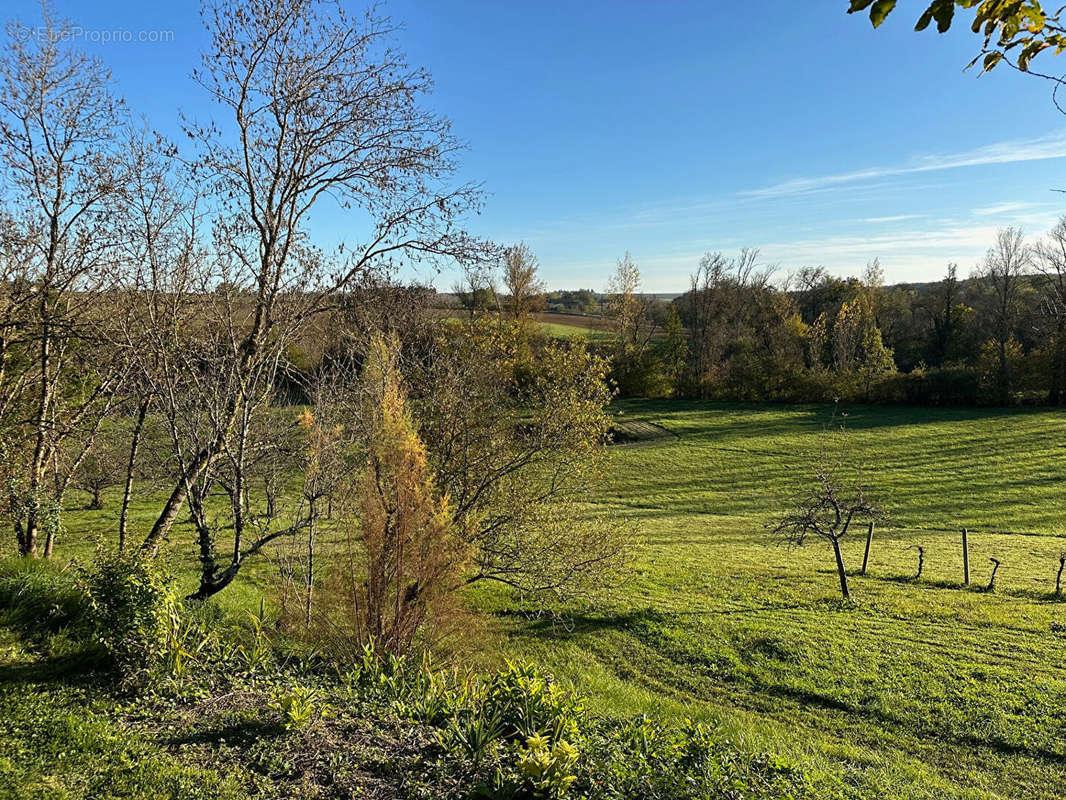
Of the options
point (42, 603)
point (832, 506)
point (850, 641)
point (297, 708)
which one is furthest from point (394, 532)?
point (832, 506)

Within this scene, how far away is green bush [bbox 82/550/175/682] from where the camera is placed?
4887mm

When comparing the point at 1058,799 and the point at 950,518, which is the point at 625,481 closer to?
the point at 950,518

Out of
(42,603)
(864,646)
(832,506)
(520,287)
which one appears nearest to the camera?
(42,603)

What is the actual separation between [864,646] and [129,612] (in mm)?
10415

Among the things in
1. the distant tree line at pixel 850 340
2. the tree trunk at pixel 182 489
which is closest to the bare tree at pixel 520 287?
the distant tree line at pixel 850 340

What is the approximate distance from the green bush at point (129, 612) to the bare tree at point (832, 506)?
11.7 m

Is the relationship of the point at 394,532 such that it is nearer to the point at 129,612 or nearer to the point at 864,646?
the point at 129,612

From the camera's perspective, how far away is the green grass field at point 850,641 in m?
6.56

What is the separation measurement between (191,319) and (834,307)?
52.1m

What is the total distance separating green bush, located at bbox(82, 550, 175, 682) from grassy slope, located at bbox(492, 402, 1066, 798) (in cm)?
509

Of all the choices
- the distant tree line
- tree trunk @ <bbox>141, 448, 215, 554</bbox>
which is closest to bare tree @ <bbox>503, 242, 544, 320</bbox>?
the distant tree line

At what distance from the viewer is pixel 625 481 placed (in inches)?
1085

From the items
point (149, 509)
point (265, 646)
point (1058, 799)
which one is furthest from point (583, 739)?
point (149, 509)

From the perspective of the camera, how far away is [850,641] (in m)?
9.79
